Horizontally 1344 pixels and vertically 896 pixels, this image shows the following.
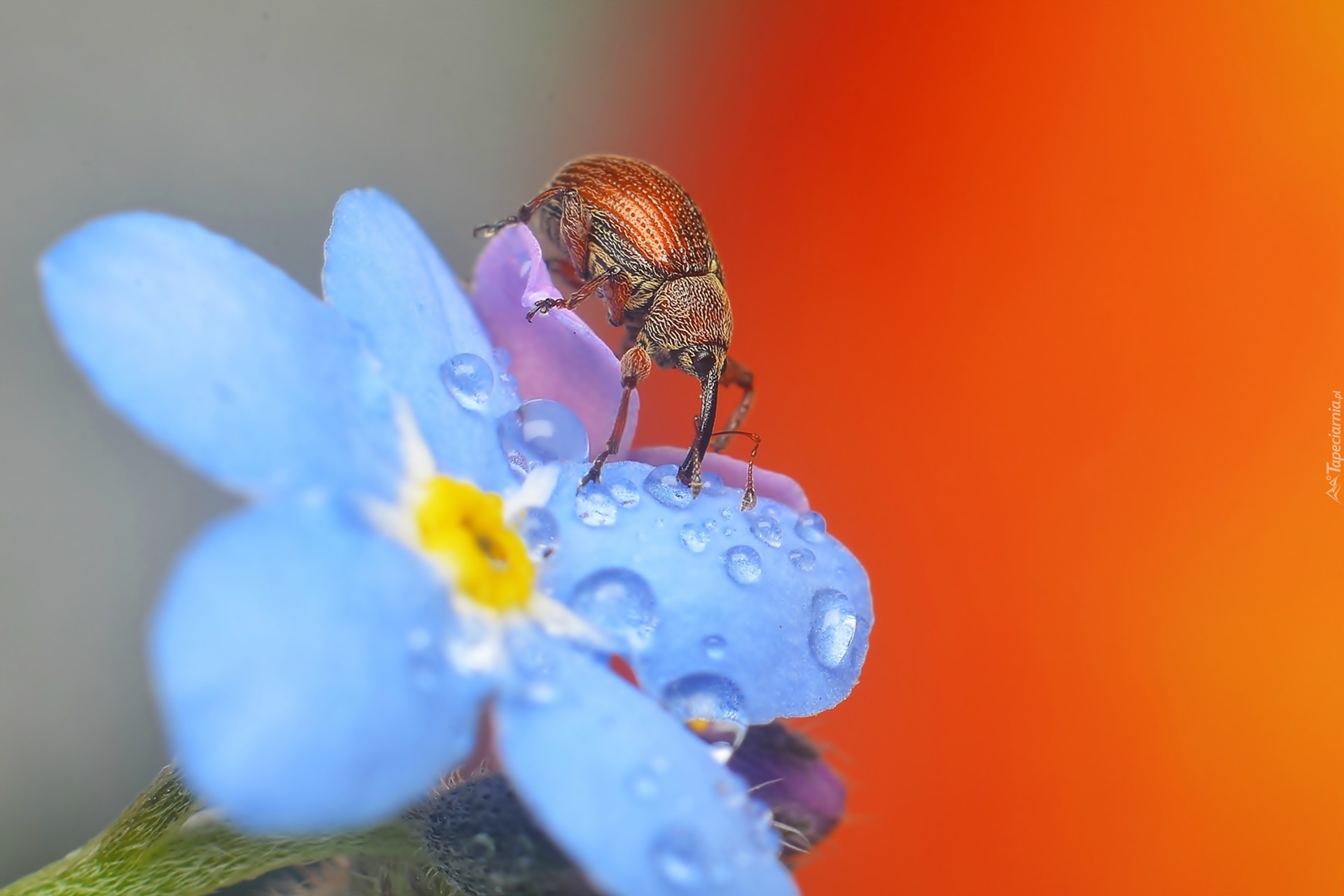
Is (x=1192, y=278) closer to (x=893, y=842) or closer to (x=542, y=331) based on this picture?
(x=893, y=842)

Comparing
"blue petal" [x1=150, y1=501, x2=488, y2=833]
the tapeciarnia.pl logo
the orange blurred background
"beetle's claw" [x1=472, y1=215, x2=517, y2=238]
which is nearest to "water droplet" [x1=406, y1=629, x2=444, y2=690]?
"blue petal" [x1=150, y1=501, x2=488, y2=833]

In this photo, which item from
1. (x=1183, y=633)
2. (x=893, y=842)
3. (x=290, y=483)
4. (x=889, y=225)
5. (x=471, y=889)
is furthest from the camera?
(x=889, y=225)

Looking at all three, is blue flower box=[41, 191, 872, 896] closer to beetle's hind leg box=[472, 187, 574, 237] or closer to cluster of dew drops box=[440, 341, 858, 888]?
cluster of dew drops box=[440, 341, 858, 888]

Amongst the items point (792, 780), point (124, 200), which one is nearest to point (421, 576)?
point (792, 780)

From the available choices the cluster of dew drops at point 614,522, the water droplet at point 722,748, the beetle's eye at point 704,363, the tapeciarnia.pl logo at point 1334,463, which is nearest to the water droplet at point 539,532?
the cluster of dew drops at point 614,522

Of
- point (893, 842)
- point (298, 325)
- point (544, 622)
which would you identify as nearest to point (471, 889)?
point (544, 622)

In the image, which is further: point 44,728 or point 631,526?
point 44,728

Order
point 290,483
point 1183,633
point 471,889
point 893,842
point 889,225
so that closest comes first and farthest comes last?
point 290,483
point 471,889
point 1183,633
point 893,842
point 889,225
